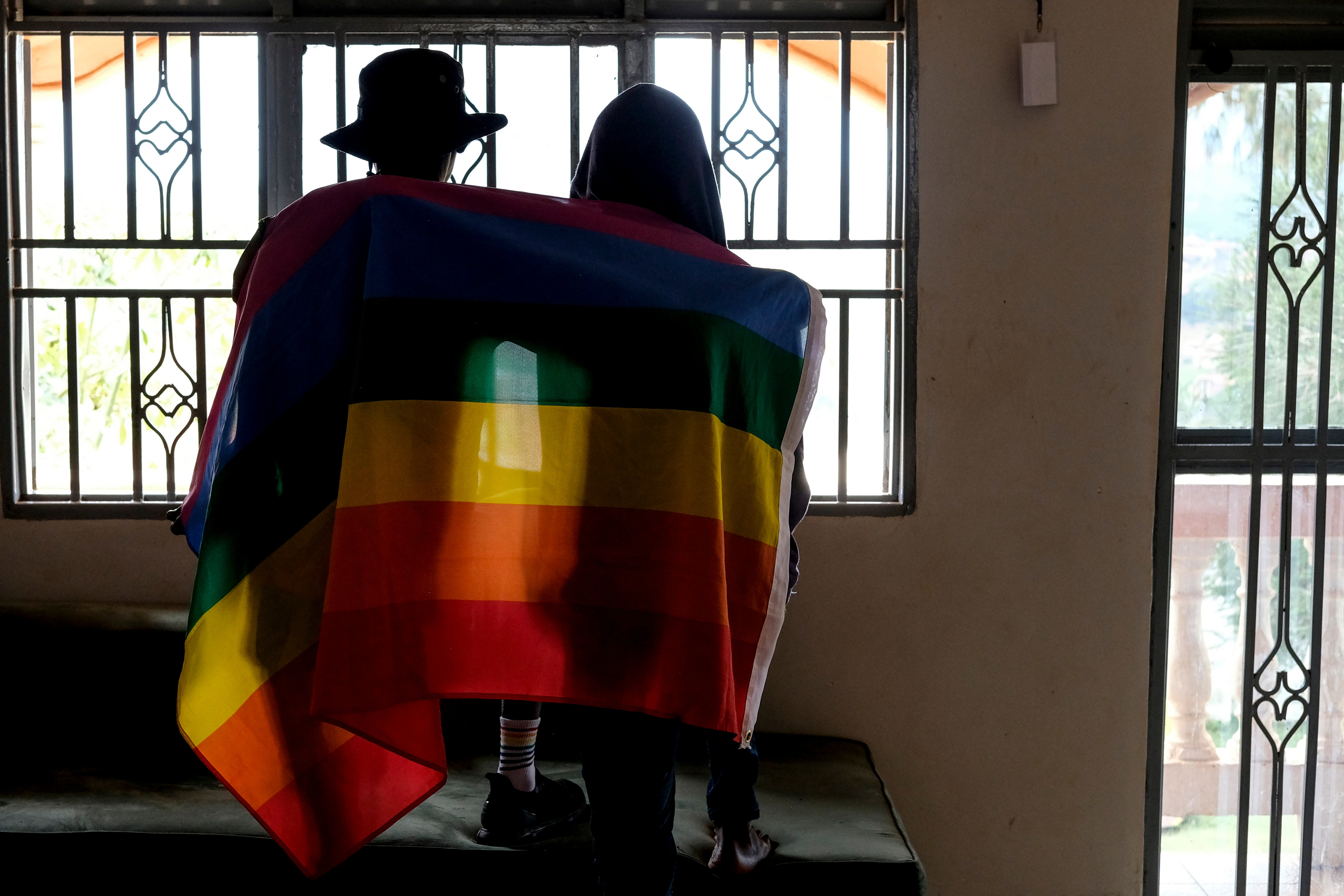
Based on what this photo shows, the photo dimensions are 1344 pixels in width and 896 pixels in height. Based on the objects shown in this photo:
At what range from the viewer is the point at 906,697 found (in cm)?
219

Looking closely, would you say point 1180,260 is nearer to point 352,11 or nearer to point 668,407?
point 668,407

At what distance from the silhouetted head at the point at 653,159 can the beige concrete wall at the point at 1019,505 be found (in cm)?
90

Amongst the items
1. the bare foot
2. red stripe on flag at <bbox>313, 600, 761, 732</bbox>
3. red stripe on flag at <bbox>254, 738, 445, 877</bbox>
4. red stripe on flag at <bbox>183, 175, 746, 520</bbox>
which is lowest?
the bare foot

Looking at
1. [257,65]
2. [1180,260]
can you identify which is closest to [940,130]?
[1180,260]

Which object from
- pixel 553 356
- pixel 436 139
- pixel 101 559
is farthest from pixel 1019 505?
pixel 101 559

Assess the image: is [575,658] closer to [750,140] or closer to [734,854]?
[734,854]

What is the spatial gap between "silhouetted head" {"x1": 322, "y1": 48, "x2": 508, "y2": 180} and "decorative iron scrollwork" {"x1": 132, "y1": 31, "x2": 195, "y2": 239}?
912 millimetres

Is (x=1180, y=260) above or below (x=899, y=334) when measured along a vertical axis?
above

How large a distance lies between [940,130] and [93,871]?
212cm

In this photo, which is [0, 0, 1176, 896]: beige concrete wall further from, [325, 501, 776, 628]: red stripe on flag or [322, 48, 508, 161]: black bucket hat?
[322, 48, 508, 161]: black bucket hat

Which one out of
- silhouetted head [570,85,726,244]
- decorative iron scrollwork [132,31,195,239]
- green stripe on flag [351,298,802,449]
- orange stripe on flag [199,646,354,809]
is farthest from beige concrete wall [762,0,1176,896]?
decorative iron scrollwork [132,31,195,239]

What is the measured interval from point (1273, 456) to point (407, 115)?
1.97 meters

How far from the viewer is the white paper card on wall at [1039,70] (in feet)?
6.76

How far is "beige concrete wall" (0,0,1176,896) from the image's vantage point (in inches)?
82.8
